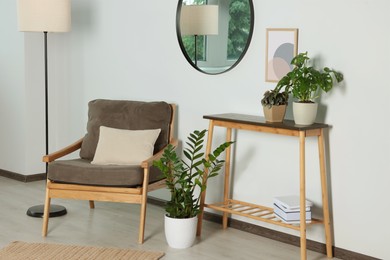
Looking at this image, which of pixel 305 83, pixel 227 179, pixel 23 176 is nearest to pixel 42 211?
pixel 23 176

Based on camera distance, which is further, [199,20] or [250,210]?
[199,20]

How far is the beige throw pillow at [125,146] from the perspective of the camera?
4.34m

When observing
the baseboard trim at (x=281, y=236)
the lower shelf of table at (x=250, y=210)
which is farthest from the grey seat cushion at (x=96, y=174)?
the baseboard trim at (x=281, y=236)

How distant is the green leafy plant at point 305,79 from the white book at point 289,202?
0.55 m

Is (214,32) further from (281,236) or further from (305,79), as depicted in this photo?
(281,236)

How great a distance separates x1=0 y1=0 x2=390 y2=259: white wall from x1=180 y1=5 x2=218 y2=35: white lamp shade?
13cm

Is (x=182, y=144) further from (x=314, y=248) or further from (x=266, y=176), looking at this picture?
(x=314, y=248)

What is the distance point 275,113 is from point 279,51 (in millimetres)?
413

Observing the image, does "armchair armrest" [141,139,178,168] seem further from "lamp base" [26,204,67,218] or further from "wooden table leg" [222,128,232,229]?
"lamp base" [26,204,67,218]

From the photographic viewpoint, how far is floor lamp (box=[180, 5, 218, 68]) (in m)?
4.38

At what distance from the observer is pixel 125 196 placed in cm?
402

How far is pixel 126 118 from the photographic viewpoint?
4.63 metres

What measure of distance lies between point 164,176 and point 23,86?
6.05 feet

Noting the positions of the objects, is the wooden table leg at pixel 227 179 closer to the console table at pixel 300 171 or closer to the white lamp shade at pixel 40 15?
the console table at pixel 300 171
